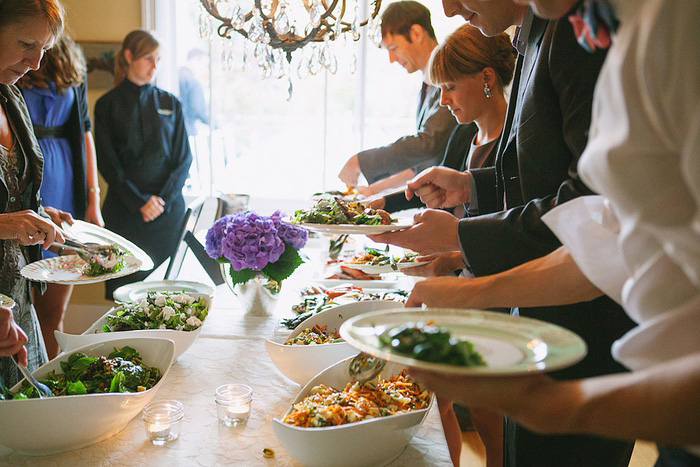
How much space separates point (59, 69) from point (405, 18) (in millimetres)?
1731

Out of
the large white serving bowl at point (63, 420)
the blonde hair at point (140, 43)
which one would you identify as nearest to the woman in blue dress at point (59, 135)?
the blonde hair at point (140, 43)

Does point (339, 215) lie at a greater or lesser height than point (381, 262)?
greater

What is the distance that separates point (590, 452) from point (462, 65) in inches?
54.8

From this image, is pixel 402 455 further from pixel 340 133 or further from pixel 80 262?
pixel 340 133

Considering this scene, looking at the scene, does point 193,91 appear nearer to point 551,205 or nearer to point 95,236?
point 95,236

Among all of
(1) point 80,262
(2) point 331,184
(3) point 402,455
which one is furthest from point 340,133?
(3) point 402,455

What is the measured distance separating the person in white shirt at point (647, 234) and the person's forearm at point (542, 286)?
10.0 inches

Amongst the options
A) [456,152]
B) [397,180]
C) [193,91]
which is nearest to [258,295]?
[456,152]

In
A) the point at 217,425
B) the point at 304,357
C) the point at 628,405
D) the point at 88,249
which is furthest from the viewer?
the point at 88,249

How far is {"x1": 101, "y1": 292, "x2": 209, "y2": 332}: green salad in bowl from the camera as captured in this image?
69.0 inches

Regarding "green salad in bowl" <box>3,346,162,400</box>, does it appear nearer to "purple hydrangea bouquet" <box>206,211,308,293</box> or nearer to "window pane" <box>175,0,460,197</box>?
"purple hydrangea bouquet" <box>206,211,308,293</box>

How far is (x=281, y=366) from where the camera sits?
155 cm

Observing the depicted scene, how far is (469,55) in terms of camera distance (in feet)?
7.19

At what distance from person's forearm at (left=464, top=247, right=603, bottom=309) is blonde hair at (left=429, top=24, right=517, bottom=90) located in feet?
4.39
